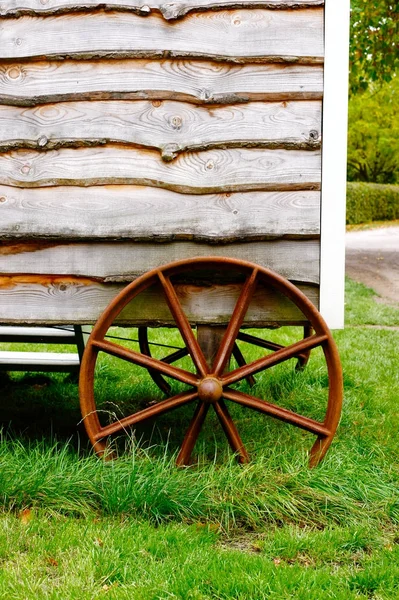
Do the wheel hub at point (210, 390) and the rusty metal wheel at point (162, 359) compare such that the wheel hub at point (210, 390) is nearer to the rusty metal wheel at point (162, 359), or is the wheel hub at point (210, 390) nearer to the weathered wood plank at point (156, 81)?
the weathered wood plank at point (156, 81)

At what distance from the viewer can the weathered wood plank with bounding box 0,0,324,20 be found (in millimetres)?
3150

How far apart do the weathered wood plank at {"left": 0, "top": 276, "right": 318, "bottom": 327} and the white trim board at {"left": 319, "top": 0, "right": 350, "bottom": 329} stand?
0.15 metres

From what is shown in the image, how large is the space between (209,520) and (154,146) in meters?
1.61

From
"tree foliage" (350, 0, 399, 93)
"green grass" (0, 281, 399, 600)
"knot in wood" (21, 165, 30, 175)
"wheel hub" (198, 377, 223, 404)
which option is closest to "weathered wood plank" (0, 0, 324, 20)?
"knot in wood" (21, 165, 30, 175)

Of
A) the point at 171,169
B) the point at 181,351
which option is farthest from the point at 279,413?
the point at 181,351

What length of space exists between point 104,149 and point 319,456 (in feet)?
5.48

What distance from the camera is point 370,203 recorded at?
28859 mm

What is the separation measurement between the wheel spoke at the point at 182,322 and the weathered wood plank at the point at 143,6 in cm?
116

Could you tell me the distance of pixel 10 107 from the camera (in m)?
3.30

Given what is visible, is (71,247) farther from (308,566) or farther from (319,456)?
(308,566)

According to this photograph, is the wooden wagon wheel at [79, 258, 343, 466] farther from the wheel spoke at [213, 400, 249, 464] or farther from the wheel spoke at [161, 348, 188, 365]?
the wheel spoke at [161, 348, 188, 365]

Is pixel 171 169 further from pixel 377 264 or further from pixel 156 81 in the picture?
pixel 377 264

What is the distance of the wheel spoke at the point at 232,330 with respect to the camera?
3153mm

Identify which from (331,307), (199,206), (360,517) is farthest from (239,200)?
(360,517)
